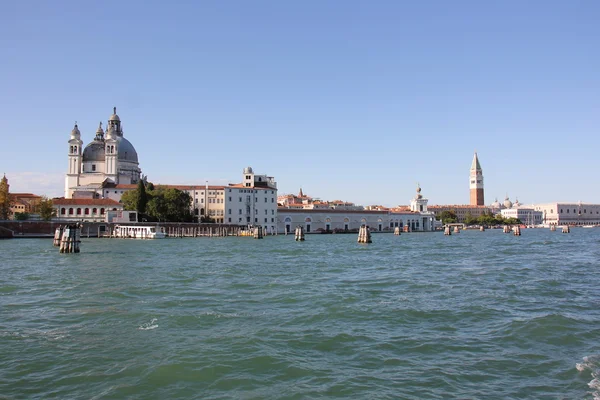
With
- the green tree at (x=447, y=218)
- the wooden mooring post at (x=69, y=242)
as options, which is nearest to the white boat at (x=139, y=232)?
the wooden mooring post at (x=69, y=242)

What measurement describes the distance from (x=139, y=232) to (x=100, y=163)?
2356cm

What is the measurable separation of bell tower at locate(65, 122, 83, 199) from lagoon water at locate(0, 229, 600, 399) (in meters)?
53.8

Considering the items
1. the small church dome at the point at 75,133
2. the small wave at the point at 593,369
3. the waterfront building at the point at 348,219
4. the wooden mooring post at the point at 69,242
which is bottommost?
the small wave at the point at 593,369

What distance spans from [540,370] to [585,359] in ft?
3.15

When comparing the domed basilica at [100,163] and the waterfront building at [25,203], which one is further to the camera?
the waterfront building at [25,203]

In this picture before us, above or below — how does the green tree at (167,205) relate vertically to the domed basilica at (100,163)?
below

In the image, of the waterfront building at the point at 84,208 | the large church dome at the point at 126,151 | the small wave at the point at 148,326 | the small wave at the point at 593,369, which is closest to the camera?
the small wave at the point at 593,369

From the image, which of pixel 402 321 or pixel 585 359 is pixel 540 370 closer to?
Answer: pixel 585 359

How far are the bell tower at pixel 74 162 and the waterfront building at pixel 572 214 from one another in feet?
347

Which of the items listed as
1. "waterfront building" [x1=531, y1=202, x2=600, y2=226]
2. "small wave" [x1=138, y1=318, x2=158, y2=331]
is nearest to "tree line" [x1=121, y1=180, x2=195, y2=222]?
"small wave" [x1=138, y1=318, x2=158, y2=331]

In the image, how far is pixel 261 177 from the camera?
66688 mm

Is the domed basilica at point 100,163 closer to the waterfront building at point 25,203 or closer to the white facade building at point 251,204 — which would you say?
the waterfront building at point 25,203

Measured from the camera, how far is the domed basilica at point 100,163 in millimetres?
65500

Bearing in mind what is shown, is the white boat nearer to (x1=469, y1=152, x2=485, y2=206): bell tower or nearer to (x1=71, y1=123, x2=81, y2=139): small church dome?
(x1=71, y1=123, x2=81, y2=139): small church dome
